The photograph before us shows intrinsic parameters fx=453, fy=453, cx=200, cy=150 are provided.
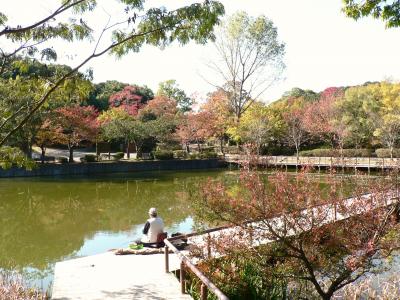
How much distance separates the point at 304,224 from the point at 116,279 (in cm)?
308

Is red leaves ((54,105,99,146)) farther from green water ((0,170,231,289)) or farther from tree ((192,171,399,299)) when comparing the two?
tree ((192,171,399,299))

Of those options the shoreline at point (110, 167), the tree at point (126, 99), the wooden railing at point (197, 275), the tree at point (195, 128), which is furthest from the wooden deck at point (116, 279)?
the tree at point (126, 99)

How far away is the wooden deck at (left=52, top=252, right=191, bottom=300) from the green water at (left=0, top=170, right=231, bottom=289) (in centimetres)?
97

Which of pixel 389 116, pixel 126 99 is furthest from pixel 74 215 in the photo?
pixel 126 99

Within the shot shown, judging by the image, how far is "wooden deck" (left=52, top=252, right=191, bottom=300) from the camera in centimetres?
636

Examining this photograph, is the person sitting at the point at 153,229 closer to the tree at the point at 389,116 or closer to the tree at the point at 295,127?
the tree at the point at 389,116

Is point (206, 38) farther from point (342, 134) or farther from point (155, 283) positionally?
point (342, 134)

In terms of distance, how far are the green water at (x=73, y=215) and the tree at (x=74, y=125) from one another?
4173 millimetres

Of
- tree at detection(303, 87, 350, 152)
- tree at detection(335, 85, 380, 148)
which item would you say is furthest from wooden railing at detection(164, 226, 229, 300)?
tree at detection(303, 87, 350, 152)

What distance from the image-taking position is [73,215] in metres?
17.2

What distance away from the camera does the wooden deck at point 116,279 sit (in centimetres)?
636

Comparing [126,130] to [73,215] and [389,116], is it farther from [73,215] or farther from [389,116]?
[389,116]

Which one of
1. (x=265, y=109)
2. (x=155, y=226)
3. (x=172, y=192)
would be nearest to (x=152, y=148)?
(x=265, y=109)

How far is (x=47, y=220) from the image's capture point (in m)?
16.3
